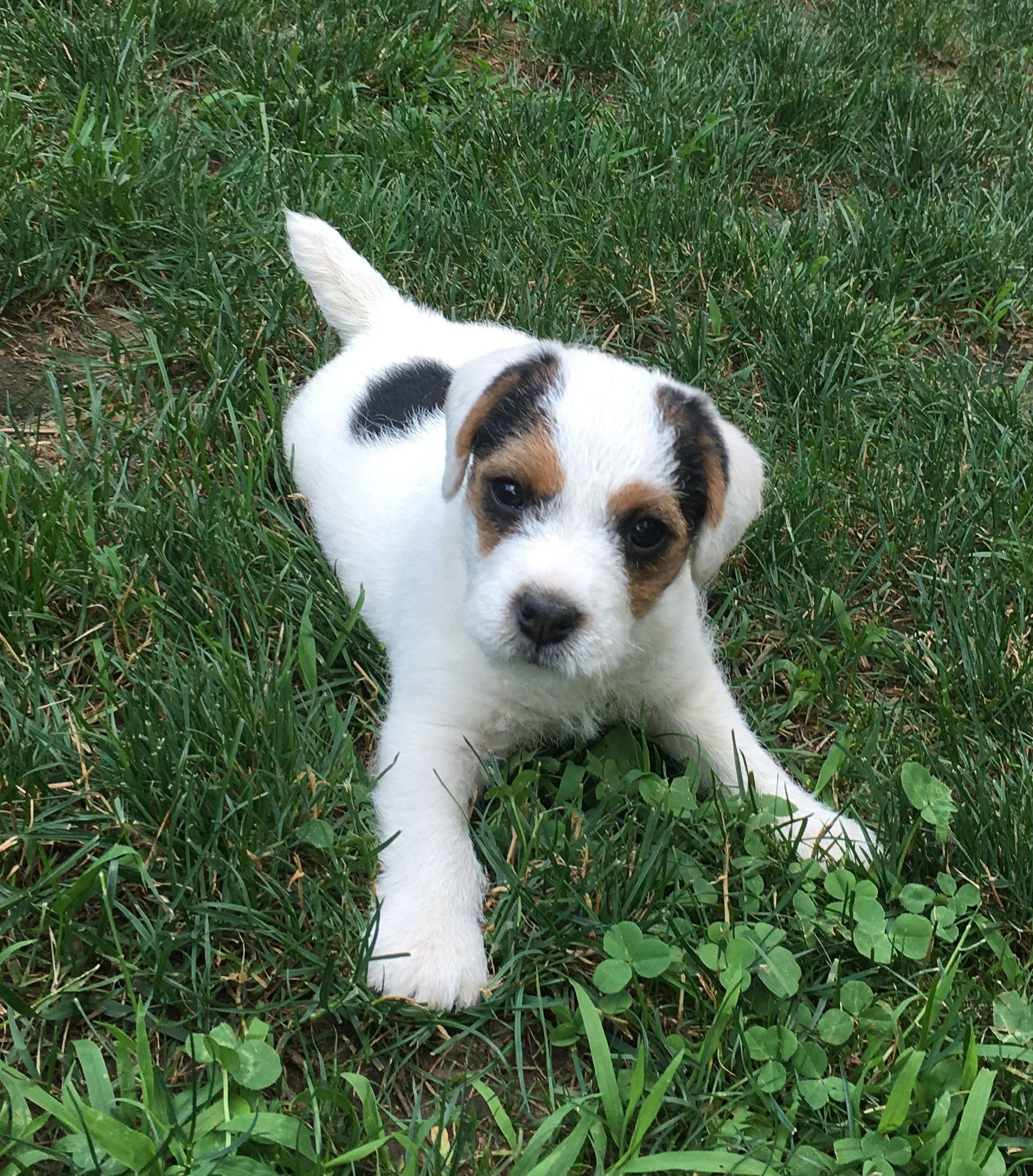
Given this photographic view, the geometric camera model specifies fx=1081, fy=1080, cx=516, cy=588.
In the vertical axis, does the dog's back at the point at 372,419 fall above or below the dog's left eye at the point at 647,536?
below

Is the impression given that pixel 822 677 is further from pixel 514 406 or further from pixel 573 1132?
pixel 573 1132

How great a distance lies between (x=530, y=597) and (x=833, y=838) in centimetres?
114

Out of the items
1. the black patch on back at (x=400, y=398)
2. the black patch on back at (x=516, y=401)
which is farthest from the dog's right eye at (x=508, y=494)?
the black patch on back at (x=400, y=398)

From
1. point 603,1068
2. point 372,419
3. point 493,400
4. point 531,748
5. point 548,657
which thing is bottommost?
point 531,748

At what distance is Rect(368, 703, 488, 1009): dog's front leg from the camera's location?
268cm

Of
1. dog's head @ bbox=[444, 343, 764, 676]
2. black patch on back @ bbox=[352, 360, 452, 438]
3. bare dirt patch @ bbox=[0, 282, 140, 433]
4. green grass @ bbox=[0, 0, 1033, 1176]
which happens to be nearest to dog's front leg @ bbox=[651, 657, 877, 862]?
green grass @ bbox=[0, 0, 1033, 1176]

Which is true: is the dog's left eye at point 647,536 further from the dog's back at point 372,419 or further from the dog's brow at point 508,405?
the dog's back at point 372,419

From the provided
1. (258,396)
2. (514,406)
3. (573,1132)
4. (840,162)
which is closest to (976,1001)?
(573,1132)

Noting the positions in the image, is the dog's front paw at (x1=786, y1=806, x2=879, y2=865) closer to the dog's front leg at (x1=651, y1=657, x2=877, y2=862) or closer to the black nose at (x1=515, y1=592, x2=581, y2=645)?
the dog's front leg at (x1=651, y1=657, x2=877, y2=862)

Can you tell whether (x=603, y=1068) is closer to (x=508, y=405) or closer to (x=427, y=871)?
(x=427, y=871)

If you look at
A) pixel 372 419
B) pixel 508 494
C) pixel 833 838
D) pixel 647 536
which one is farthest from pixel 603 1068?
pixel 372 419

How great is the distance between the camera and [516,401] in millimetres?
2963

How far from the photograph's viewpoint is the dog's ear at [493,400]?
2.95 meters

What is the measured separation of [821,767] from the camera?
11.0 feet
